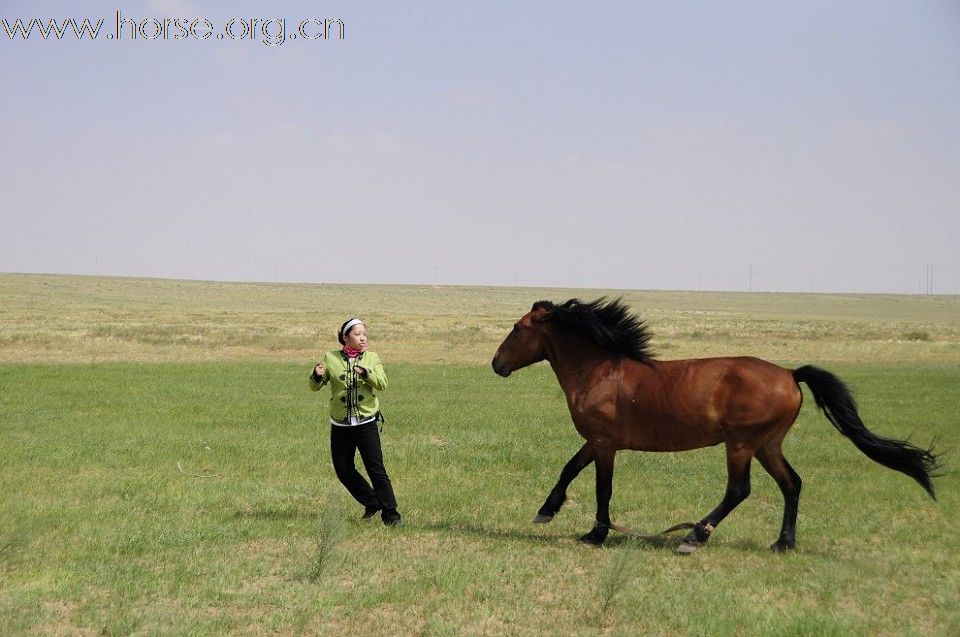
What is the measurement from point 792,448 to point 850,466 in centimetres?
156

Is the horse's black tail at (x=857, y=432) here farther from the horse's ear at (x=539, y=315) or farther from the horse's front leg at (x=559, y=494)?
the horse's ear at (x=539, y=315)

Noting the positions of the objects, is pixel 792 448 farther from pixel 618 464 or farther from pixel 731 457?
pixel 731 457

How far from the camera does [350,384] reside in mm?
8484

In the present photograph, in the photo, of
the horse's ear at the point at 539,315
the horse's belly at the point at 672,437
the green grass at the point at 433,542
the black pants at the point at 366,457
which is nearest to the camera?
the green grass at the point at 433,542

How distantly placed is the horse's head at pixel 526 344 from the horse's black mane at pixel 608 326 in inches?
5.1

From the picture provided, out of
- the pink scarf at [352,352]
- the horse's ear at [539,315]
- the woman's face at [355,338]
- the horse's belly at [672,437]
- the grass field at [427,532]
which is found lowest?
the grass field at [427,532]

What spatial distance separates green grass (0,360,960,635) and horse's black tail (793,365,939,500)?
707 millimetres

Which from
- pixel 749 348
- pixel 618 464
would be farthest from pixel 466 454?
pixel 749 348

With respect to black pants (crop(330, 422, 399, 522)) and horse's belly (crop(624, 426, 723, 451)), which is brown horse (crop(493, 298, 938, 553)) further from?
black pants (crop(330, 422, 399, 522))

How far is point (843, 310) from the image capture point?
467ft

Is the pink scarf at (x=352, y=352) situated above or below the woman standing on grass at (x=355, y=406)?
above

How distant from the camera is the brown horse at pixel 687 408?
7844 millimetres

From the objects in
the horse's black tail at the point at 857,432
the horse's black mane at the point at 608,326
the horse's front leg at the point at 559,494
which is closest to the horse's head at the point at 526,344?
the horse's black mane at the point at 608,326

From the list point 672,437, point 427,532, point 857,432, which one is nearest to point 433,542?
point 427,532
